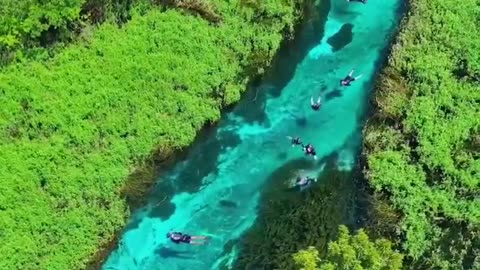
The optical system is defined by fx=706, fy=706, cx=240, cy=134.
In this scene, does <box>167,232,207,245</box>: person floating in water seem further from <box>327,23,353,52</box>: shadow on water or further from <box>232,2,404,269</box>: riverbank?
<box>327,23,353,52</box>: shadow on water

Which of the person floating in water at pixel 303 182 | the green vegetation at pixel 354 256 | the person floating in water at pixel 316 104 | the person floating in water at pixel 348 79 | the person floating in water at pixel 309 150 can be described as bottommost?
the green vegetation at pixel 354 256

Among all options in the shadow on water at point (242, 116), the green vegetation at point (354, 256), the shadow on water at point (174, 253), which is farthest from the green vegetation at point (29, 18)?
the green vegetation at point (354, 256)

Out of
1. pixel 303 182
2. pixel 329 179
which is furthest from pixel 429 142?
pixel 303 182

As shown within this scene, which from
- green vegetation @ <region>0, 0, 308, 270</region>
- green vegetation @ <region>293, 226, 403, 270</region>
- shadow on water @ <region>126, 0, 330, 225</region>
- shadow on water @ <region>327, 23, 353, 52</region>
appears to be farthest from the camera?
shadow on water @ <region>327, 23, 353, 52</region>

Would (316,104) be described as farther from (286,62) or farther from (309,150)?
(286,62)

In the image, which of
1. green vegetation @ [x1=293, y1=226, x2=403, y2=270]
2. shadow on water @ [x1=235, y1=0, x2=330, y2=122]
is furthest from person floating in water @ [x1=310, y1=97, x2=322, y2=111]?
green vegetation @ [x1=293, y1=226, x2=403, y2=270]

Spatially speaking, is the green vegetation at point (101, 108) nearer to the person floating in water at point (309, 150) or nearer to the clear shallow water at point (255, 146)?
the clear shallow water at point (255, 146)
